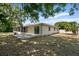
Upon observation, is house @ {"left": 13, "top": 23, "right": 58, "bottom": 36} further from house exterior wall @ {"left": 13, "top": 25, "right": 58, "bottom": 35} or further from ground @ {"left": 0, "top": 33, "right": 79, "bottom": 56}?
ground @ {"left": 0, "top": 33, "right": 79, "bottom": 56}

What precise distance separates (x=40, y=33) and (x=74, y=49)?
108cm

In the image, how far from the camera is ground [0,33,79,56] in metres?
4.95

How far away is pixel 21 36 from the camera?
5098mm

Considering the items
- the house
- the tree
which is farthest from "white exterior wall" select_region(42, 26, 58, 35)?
the tree

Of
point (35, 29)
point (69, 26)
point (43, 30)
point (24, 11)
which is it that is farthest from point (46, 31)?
point (24, 11)

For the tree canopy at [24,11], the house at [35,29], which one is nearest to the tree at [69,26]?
the house at [35,29]

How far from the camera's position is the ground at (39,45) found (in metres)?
4.95

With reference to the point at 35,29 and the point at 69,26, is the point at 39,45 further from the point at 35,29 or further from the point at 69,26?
the point at 69,26

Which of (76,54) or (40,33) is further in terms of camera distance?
(40,33)

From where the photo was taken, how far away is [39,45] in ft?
16.8

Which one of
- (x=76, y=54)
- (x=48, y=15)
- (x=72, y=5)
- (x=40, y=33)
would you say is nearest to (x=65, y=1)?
(x=72, y=5)

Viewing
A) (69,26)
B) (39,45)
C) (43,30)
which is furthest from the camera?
(43,30)

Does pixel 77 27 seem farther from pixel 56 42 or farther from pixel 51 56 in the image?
pixel 51 56

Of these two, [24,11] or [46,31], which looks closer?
[24,11]
